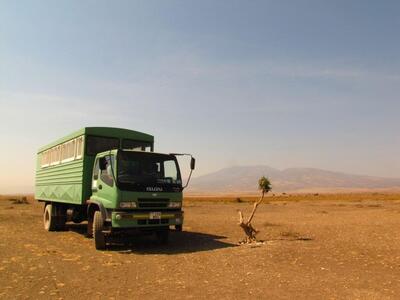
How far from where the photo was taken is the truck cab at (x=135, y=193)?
13602mm

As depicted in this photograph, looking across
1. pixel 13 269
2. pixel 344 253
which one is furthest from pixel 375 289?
pixel 13 269

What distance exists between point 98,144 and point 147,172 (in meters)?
2.91

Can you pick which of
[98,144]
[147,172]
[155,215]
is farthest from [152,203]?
[98,144]

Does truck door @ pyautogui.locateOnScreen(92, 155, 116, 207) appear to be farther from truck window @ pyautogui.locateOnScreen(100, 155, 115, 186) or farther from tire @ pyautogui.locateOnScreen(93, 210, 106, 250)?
tire @ pyautogui.locateOnScreen(93, 210, 106, 250)

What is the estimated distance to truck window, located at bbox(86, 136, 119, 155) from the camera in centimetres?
1622

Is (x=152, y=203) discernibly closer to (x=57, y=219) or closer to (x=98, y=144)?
(x=98, y=144)

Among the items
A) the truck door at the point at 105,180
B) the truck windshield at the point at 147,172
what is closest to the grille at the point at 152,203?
the truck windshield at the point at 147,172

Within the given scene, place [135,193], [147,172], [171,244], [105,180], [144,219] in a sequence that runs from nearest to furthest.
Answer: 1. [135,193]
2. [144,219]
3. [105,180]
4. [147,172]
5. [171,244]

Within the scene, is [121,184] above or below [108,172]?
below

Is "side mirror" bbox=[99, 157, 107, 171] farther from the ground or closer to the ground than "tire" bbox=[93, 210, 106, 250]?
farther from the ground

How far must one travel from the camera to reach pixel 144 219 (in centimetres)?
1384

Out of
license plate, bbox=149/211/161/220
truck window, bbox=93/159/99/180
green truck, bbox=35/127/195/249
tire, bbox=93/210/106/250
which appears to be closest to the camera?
green truck, bbox=35/127/195/249

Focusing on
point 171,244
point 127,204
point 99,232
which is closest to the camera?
point 127,204

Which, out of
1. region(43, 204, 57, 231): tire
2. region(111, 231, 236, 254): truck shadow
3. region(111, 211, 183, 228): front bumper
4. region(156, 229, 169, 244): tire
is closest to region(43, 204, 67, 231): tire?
region(43, 204, 57, 231): tire
